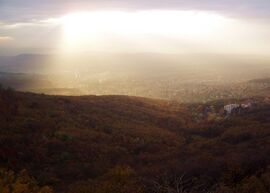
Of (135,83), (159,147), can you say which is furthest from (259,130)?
(135,83)

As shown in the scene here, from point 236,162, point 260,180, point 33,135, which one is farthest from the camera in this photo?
point 33,135

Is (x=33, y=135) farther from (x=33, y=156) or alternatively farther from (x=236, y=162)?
(x=236, y=162)

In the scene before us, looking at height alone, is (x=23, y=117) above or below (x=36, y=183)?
above

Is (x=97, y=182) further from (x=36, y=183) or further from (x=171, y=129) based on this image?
(x=171, y=129)

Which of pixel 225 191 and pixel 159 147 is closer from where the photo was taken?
pixel 225 191

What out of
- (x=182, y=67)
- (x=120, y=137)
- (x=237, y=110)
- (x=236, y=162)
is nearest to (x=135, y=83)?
(x=182, y=67)

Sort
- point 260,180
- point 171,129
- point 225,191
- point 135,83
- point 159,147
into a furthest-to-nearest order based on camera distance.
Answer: point 135,83 < point 171,129 < point 159,147 < point 260,180 < point 225,191
